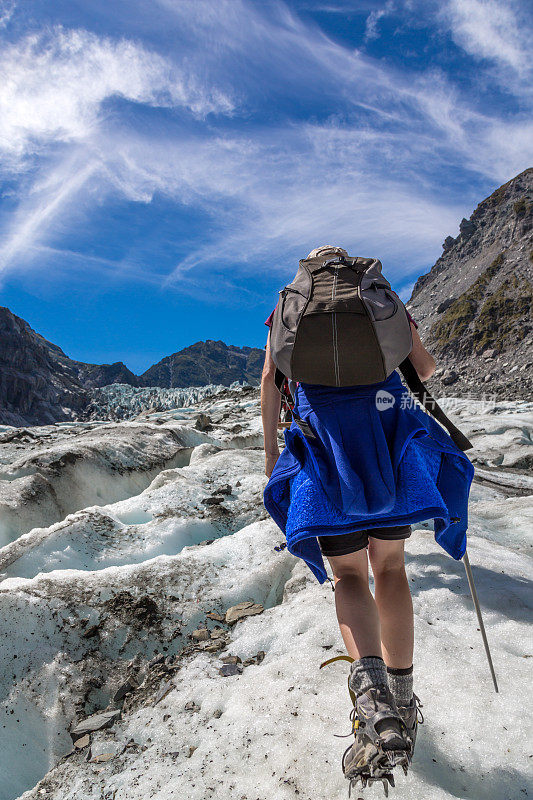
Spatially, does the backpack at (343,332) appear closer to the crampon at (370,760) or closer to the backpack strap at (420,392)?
the backpack strap at (420,392)

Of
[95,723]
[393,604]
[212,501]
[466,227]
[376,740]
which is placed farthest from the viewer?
[466,227]

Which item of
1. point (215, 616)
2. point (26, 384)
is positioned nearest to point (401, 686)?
point (215, 616)

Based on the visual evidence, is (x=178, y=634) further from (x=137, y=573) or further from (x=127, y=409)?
(x=127, y=409)

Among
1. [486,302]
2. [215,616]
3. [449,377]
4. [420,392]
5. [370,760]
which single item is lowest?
[215,616]

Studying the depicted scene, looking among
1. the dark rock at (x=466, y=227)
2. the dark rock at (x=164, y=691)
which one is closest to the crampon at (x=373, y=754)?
the dark rock at (x=164, y=691)

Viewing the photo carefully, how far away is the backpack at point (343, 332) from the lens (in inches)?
81.8

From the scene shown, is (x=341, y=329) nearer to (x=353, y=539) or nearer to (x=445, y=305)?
(x=353, y=539)

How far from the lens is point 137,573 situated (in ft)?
15.0

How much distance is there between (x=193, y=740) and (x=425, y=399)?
2.56 meters

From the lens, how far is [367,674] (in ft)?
6.24

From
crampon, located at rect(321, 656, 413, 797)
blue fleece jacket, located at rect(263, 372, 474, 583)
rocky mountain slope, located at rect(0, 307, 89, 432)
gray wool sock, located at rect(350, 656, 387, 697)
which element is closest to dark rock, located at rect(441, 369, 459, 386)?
blue fleece jacket, located at rect(263, 372, 474, 583)

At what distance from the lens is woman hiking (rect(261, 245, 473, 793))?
205 centimetres

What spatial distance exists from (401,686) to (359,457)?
3.80 feet

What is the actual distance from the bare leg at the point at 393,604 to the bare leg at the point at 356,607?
0.32ft
